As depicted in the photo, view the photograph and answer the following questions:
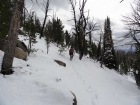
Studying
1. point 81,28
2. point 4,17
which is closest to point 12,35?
point 4,17

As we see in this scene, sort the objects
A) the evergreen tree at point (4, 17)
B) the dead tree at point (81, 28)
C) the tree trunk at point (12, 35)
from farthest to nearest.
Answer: the dead tree at point (81, 28) → the evergreen tree at point (4, 17) → the tree trunk at point (12, 35)

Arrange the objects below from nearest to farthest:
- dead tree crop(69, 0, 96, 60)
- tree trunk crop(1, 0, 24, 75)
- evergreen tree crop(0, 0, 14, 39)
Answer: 1. tree trunk crop(1, 0, 24, 75)
2. evergreen tree crop(0, 0, 14, 39)
3. dead tree crop(69, 0, 96, 60)

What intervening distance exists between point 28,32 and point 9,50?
7647 mm

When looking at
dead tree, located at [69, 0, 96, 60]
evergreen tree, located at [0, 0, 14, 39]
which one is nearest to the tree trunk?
evergreen tree, located at [0, 0, 14, 39]

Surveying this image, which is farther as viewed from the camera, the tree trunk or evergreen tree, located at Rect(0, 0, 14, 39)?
evergreen tree, located at Rect(0, 0, 14, 39)

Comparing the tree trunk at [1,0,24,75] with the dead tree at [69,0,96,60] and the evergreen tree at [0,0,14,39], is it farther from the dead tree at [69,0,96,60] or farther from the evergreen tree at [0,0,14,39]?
the dead tree at [69,0,96,60]

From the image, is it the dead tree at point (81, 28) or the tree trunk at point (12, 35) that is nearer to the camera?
the tree trunk at point (12, 35)

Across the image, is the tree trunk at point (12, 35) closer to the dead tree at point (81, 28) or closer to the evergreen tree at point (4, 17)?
the evergreen tree at point (4, 17)

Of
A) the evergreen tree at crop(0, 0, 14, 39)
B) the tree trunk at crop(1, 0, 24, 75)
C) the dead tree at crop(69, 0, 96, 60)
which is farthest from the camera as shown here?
the dead tree at crop(69, 0, 96, 60)

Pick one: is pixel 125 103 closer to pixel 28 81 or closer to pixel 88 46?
pixel 28 81

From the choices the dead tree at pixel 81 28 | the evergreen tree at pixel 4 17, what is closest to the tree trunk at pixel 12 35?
the evergreen tree at pixel 4 17

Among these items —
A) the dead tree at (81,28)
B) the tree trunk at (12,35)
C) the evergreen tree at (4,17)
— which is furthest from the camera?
the dead tree at (81,28)

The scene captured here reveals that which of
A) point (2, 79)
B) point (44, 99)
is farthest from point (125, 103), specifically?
point (2, 79)

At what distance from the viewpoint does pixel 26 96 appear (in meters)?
5.33
